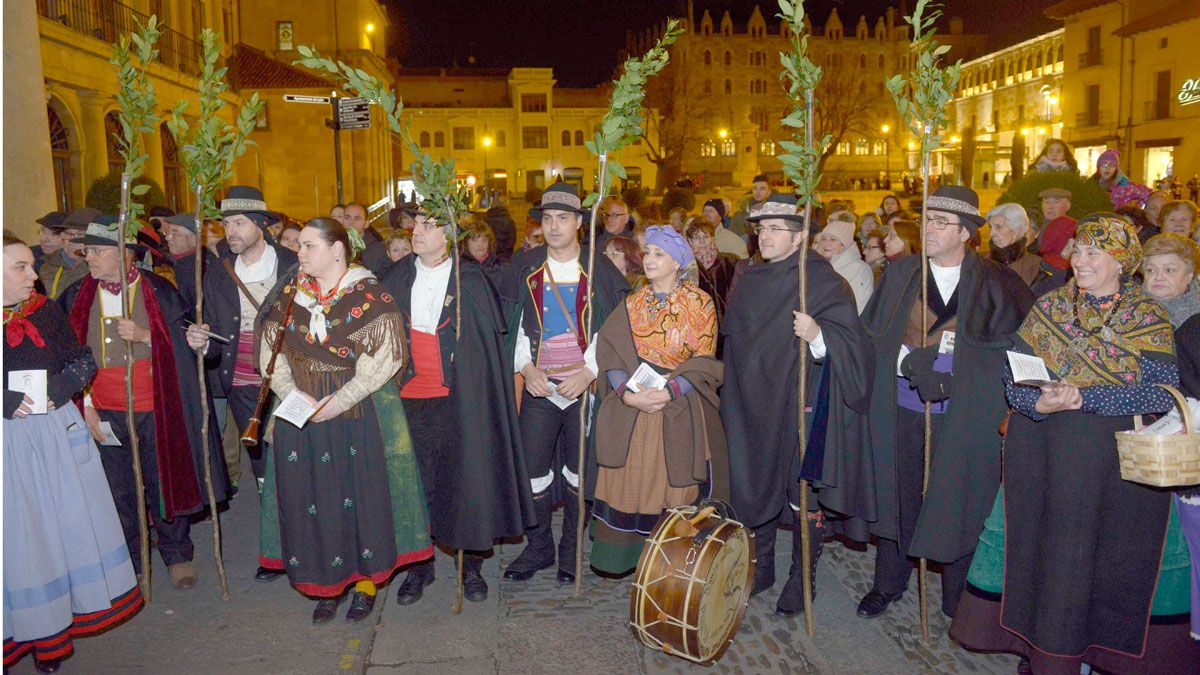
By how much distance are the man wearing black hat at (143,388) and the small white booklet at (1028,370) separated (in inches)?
178

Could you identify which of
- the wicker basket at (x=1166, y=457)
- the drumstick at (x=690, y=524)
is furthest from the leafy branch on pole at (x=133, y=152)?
the wicker basket at (x=1166, y=457)

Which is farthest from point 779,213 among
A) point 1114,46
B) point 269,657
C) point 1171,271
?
point 1114,46

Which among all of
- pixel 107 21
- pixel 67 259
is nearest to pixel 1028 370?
pixel 67 259

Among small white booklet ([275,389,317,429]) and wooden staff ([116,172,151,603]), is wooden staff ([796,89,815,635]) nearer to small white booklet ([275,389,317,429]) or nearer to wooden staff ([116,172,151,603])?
small white booklet ([275,389,317,429])

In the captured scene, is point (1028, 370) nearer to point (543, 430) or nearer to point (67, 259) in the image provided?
point (543, 430)

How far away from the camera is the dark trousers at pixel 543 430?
5137 mm

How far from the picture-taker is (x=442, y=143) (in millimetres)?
82250

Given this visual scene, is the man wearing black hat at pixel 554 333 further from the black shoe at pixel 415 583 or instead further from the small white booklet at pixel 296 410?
the small white booklet at pixel 296 410

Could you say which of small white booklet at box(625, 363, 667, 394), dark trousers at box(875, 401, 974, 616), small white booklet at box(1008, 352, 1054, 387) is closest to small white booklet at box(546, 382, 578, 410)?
small white booklet at box(625, 363, 667, 394)

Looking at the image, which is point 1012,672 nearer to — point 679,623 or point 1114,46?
point 679,623

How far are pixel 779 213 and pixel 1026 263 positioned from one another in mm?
3001

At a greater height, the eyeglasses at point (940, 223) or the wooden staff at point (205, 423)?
the eyeglasses at point (940, 223)

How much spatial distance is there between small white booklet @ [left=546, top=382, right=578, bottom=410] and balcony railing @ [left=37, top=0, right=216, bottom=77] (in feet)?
40.1

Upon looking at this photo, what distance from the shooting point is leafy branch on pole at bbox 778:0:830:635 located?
4207mm
